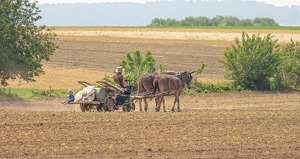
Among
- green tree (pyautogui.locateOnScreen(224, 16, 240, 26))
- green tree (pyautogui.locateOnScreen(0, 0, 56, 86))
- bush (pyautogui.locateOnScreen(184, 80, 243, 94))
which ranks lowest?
green tree (pyautogui.locateOnScreen(224, 16, 240, 26))

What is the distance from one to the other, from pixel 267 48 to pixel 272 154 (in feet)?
67.9

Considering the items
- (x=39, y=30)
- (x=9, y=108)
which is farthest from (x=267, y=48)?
(x=9, y=108)

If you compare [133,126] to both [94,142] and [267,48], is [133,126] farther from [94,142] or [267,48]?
[267,48]

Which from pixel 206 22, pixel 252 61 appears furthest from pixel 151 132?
pixel 206 22

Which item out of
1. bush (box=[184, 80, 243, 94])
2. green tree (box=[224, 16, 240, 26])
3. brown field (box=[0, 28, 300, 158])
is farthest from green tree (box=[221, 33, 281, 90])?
green tree (box=[224, 16, 240, 26])

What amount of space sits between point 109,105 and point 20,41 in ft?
26.1

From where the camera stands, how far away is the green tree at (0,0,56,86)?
32000 millimetres

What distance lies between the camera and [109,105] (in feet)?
→ 86.8

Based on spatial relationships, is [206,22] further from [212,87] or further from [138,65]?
[138,65]

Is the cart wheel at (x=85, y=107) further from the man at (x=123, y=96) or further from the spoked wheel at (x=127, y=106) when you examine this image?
the spoked wheel at (x=127, y=106)

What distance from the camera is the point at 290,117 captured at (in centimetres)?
2423

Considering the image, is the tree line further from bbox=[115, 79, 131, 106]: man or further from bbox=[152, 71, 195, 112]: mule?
bbox=[115, 79, 131, 106]: man

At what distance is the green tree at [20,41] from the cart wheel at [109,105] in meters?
7.00

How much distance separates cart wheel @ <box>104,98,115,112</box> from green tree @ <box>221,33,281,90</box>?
12.1m
